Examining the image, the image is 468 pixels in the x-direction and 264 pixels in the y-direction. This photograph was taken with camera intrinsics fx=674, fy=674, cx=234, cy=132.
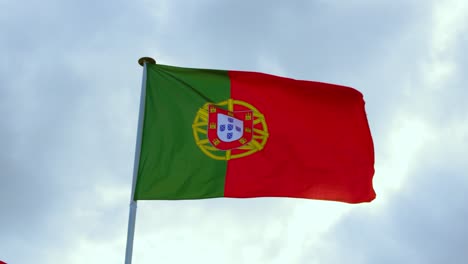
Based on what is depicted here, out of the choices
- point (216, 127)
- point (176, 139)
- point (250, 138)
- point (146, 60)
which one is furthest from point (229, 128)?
point (146, 60)

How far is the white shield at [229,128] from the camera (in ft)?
59.5

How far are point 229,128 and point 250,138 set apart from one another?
64 cm

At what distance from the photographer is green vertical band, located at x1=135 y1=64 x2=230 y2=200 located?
55.5 ft

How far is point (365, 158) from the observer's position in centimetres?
1941

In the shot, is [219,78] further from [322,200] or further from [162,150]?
[322,200]

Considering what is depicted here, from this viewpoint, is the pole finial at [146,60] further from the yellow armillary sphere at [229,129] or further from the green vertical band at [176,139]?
the yellow armillary sphere at [229,129]

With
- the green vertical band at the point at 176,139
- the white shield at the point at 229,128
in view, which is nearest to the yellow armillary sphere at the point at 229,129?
the white shield at the point at 229,128

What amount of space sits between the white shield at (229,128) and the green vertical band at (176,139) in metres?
0.64

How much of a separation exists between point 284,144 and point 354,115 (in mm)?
2568

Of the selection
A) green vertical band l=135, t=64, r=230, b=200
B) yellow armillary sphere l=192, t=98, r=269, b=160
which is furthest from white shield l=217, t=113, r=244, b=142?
green vertical band l=135, t=64, r=230, b=200

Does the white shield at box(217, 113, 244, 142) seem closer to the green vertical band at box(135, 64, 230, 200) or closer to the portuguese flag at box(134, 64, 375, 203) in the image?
the portuguese flag at box(134, 64, 375, 203)

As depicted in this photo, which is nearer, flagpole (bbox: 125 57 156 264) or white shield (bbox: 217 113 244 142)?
flagpole (bbox: 125 57 156 264)

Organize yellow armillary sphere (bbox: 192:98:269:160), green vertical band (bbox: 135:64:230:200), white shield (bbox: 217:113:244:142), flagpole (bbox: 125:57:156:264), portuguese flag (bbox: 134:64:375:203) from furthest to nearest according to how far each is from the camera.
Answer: white shield (bbox: 217:113:244:142) < yellow armillary sphere (bbox: 192:98:269:160) < portuguese flag (bbox: 134:64:375:203) < green vertical band (bbox: 135:64:230:200) < flagpole (bbox: 125:57:156:264)

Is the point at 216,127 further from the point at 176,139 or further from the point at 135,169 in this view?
the point at 135,169
